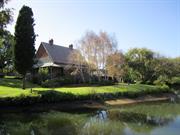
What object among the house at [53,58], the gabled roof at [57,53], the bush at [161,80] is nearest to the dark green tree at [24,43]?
the house at [53,58]

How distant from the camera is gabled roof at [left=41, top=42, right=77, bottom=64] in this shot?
52.0 metres

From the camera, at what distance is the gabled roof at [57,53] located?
171 ft

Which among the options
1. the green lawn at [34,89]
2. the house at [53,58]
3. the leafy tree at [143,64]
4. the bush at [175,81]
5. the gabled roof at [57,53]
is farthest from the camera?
the bush at [175,81]

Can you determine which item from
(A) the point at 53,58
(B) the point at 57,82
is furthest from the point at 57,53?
(B) the point at 57,82

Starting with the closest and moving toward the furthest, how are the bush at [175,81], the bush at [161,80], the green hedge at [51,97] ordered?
the green hedge at [51,97] → the bush at [161,80] → the bush at [175,81]

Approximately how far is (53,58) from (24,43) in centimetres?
1645

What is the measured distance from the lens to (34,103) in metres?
28.0

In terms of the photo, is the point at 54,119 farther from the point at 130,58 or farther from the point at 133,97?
the point at 130,58

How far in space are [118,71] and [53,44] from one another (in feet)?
49.0

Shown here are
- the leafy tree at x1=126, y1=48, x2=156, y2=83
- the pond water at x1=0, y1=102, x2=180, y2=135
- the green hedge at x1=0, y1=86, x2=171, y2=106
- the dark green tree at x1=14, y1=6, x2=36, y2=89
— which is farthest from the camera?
the leafy tree at x1=126, y1=48, x2=156, y2=83

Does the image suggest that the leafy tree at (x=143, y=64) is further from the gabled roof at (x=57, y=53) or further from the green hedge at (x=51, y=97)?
the green hedge at (x=51, y=97)

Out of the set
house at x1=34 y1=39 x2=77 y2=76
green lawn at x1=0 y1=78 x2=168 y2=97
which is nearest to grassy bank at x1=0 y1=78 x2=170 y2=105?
green lawn at x1=0 y1=78 x2=168 y2=97

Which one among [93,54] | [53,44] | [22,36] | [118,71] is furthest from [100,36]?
[22,36]

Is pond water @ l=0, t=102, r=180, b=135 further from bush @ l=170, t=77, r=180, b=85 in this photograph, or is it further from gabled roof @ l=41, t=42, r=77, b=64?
bush @ l=170, t=77, r=180, b=85
